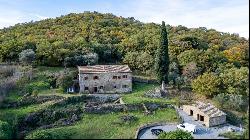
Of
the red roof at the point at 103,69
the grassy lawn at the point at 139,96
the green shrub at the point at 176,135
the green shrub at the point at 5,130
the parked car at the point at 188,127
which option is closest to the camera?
the green shrub at the point at 176,135

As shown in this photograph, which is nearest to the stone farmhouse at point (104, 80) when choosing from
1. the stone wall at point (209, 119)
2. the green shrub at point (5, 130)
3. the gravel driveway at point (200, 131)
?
the stone wall at point (209, 119)

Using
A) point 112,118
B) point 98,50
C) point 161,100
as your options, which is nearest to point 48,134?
point 112,118

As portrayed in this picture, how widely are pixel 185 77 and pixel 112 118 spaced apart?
18.4 m

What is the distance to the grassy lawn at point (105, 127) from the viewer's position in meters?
49.8

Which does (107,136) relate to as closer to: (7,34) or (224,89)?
(224,89)

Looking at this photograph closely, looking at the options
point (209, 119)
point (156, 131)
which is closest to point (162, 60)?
point (209, 119)

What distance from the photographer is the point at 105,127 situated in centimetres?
5319

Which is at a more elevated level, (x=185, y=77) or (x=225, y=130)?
(x=185, y=77)

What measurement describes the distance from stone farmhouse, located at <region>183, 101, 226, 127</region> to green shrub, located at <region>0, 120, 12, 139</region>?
22565 millimetres

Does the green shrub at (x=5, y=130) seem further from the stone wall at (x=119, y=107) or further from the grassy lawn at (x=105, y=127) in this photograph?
the stone wall at (x=119, y=107)

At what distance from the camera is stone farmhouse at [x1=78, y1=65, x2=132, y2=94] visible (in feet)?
218

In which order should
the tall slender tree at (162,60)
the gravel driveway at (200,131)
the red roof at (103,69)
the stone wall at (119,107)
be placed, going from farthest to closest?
the tall slender tree at (162,60) < the red roof at (103,69) < the stone wall at (119,107) < the gravel driveway at (200,131)

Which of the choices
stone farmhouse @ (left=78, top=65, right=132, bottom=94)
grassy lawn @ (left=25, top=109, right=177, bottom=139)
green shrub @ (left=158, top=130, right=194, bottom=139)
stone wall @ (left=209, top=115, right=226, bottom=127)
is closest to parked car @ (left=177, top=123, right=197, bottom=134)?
green shrub @ (left=158, top=130, right=194, bottom=139)

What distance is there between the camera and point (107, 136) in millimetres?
49781
